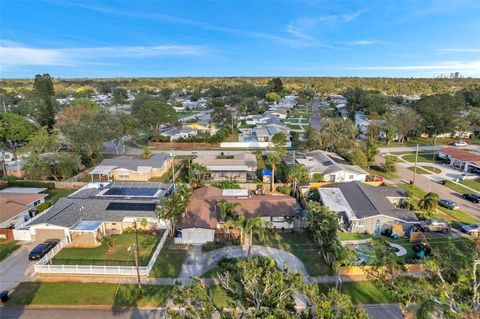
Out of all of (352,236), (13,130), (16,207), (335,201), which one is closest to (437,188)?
(335,201)

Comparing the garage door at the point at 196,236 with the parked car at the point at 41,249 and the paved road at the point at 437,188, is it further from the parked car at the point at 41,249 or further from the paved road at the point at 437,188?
the paved road at the point at 437,188

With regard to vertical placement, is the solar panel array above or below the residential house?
Result: below

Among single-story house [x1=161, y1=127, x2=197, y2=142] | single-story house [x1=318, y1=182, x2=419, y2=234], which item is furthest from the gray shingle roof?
single-story house [x1=161, y1=127, x2=197, y2=142]

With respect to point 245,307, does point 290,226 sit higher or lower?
lower

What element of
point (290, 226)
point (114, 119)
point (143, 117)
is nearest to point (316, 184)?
point (290, 226)

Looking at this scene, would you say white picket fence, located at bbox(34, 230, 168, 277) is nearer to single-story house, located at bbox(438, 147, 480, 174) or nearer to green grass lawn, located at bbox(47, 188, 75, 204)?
green grass lawn, located at bbox(47, 188, 75, 204)

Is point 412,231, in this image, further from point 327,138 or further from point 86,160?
point 86,160

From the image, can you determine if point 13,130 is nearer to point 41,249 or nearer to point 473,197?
point 41,249
